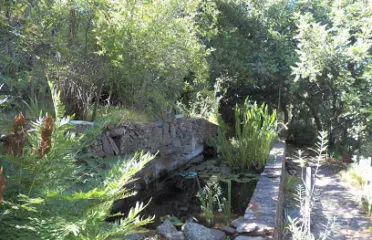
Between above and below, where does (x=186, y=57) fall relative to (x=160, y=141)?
above

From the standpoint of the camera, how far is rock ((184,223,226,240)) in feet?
8.34

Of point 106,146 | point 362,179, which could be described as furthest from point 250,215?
point 362,179

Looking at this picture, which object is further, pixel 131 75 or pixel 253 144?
pixel 253 144

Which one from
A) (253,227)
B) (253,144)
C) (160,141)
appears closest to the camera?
(253,227)

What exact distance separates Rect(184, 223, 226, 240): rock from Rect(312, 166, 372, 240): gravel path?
0.79m

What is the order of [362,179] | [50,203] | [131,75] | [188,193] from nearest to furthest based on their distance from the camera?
[50,203]
[188,193]
[131,75]
[362,179]

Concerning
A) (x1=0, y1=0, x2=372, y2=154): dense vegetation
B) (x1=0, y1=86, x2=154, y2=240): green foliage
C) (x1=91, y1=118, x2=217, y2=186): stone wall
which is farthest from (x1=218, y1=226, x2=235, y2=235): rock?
(x1=0, y1=0, x2=372, y2=154): dense vegetation

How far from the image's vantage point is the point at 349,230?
3.44 meters

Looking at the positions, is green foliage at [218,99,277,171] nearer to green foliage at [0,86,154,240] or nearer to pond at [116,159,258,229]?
pond at [116,159,258,229]

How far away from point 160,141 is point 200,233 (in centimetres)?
319

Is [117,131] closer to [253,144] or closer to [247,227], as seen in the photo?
[253,144]

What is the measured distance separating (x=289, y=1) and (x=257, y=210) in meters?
6.80

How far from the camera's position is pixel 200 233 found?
2568 millimetres

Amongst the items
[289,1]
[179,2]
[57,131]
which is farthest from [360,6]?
[57,131]
